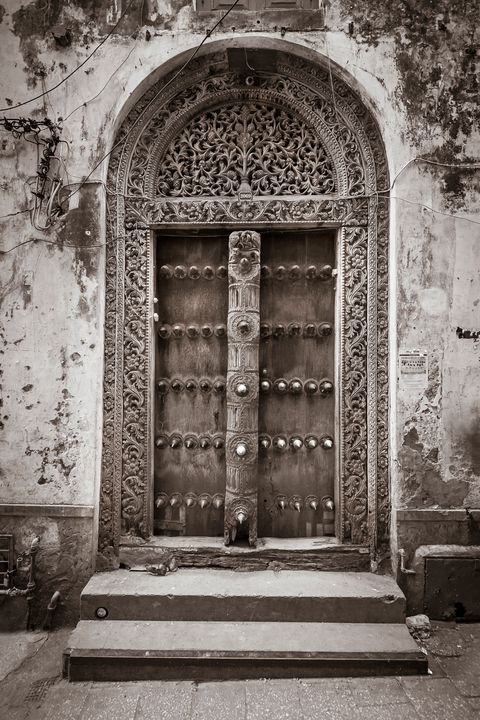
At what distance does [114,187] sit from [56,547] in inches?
101

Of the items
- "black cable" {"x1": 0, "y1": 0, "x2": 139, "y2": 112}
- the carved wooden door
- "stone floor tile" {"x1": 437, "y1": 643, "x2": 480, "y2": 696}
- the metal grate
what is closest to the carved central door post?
the carved wooden door

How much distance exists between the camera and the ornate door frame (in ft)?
10.2

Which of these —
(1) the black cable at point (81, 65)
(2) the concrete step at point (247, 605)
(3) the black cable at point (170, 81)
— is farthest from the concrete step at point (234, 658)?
(1) the black cable at point (81, 65)

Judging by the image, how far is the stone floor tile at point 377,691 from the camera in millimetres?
2244

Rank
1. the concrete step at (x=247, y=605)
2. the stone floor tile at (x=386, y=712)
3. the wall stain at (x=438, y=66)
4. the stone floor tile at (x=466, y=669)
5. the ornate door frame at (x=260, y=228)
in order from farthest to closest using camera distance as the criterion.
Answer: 1. the ornate door frame at (x=260, y=228)
2. the wall stain at (x=438, y=66)
3. the concrete step at (x=247, y=605)
4. the stone floor tile at (x=466, y=669)
5. the stone floor tile at (x=386, y=712)

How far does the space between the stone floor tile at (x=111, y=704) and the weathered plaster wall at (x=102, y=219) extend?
0.94 metres

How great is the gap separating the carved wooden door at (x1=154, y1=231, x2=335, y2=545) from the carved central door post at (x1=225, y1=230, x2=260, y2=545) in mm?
107

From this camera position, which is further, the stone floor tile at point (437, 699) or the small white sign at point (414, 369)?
the small white sign at point (414, 369)

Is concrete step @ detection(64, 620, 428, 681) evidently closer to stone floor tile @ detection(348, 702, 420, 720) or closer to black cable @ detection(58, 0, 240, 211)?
stone floor tile @ detection(348, 702, 420, 720)

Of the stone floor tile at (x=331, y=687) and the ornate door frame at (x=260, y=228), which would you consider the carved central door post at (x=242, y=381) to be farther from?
the stone floor tile at (x=331, y=687)

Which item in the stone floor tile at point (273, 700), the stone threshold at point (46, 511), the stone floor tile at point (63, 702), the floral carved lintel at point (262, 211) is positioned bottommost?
the stone floor tile at point (63, 702)

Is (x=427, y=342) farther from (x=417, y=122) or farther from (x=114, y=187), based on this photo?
(x=114, y=187)

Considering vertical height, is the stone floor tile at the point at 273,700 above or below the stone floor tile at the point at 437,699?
below

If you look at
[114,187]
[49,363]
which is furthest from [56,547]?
[114,187]
